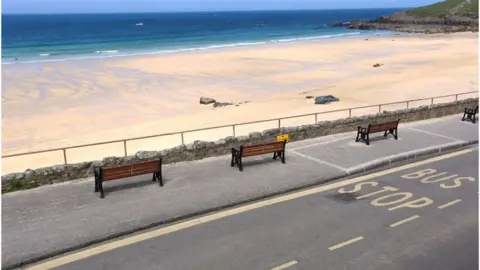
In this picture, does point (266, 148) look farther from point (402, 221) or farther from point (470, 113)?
point (470, 113)

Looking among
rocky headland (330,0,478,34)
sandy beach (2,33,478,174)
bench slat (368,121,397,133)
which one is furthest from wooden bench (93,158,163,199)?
rocky headland (330,0,478,34)

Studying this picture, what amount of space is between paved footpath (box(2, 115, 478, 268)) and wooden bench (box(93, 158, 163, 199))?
265 millimetres

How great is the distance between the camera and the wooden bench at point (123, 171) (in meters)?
9.71

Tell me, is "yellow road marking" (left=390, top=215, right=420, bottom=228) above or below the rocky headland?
below

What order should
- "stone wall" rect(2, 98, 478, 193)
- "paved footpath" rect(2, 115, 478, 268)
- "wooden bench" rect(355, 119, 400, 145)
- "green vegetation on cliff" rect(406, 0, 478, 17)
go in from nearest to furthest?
"paved footpath" rect(2, 115, 478, 268)
"stone wall" rect(2, 98, 478, 193)
"wooden bench" rect(355, 119, 400, 145)
"green vegetation on cliff" rect(406, 0, 478, 17)

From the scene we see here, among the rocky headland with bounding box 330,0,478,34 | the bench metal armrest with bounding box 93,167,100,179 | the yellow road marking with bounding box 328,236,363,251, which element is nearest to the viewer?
the yellow road marking with bounding box 328,236,363,251

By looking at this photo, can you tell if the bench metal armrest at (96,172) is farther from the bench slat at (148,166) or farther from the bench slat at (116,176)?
the bench slat at (148,166)

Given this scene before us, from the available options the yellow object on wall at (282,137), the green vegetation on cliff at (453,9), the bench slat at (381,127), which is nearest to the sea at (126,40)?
the green vegetation on cliff at (453,9)

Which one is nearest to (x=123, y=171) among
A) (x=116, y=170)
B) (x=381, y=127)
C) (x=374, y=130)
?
(x=116, y=170)

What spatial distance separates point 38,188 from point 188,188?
3.16 m

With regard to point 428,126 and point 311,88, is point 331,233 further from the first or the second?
point 311,88

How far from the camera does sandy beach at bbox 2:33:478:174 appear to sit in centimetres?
1889

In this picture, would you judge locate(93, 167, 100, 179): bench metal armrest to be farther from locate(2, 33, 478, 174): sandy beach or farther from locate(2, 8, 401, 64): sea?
locate(2, 8, 401, 64): sea

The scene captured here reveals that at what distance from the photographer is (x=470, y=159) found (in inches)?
498
